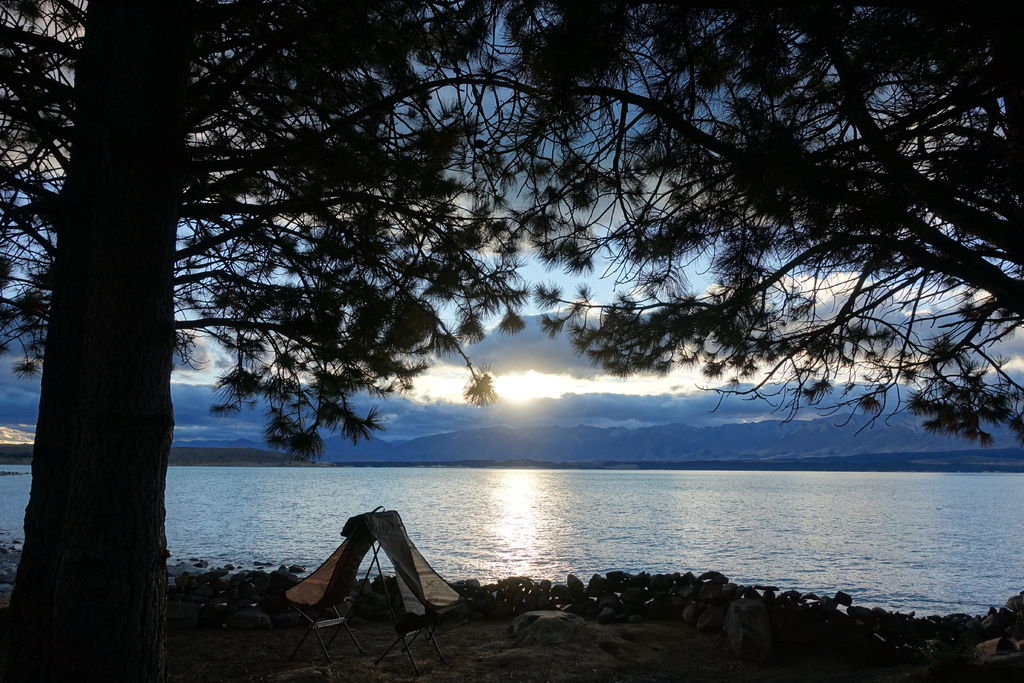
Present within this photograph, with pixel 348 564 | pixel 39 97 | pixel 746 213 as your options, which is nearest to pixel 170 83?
pixel 39 97

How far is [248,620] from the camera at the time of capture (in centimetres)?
766

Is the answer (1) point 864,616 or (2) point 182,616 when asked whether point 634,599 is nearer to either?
(1) point 864,616

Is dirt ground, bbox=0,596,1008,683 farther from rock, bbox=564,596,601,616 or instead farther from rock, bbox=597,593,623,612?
rock, bbox=564,596,601,616

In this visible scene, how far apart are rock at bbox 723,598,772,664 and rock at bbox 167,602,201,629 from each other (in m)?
6.17

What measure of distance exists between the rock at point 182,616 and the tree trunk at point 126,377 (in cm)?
425

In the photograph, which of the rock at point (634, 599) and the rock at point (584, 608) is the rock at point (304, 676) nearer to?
the rock at point (584, 608)

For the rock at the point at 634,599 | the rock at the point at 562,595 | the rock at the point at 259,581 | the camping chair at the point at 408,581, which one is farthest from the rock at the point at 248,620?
the rock at the point at 634,599

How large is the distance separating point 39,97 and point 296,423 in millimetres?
3255

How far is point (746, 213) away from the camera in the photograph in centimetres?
478

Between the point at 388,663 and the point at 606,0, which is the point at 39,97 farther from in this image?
the point at 388,663

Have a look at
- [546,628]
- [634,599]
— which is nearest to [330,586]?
[546,628]

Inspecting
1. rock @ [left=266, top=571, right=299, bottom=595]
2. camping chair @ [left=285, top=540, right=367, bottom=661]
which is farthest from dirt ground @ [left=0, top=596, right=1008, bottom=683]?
rock @ [left=266, top=571, right=299, bottom=595]

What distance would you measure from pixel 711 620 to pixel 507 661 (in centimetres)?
271

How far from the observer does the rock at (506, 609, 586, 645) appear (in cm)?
701
